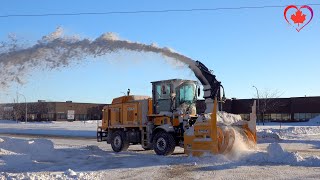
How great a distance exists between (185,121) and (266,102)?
64.1m

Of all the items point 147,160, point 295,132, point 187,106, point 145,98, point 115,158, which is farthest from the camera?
point 295,132

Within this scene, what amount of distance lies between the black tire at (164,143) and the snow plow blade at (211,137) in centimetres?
94

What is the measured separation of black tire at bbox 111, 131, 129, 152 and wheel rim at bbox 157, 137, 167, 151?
2.69 metres

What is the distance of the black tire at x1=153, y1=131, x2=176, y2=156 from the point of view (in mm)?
17764

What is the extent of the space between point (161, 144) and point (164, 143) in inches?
9.2

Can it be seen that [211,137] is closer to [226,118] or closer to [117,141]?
[226,118]

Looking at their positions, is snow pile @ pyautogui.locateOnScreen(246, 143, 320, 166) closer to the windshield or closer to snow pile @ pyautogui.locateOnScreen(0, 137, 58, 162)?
the windshield

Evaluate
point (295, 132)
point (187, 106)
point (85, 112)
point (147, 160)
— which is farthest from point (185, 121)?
point (85, 112)

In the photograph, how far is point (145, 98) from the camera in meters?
20.1

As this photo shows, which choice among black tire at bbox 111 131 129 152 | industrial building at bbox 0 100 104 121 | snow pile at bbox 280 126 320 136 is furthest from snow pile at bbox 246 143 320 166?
industrial building at bbox 0 100 104 121

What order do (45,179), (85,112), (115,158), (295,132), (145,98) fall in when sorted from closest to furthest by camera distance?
1. (45,179)
2. (115,158)
3. (145,98)
4. (295,132)
5. (85,112)

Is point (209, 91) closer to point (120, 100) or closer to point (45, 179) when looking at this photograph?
point (120, 100)

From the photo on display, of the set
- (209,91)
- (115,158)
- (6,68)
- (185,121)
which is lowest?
(115,158)

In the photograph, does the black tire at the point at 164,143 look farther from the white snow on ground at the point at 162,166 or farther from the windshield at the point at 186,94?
the windshield at the point at 186,94
